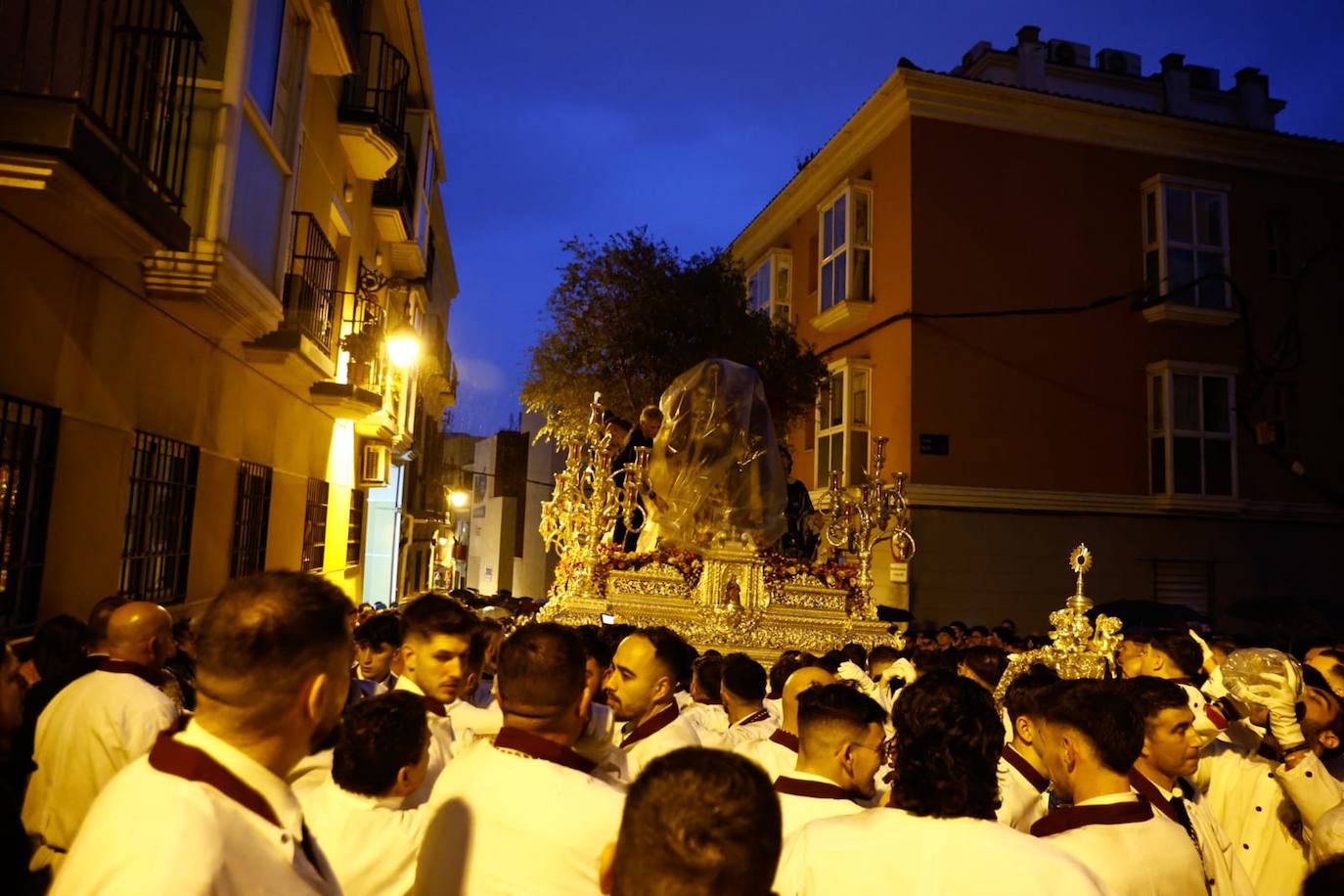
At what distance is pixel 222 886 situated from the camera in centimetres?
164

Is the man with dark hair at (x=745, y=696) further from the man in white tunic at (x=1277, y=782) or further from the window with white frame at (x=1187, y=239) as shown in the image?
the window with white frame at (x=1187, y=239)

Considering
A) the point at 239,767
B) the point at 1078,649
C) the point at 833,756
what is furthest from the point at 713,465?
the point at 239,767

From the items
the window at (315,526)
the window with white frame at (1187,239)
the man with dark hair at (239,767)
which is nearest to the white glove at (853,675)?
the man with dark hair at (239,767)

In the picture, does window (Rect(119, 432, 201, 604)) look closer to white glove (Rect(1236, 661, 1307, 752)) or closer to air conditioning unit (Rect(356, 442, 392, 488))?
white glove (Rect(1236, 661, 1307, 752))

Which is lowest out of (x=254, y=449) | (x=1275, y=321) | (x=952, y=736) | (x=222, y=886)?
(x=222, y=886)

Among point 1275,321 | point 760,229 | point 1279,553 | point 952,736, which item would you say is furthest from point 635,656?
point 760,229

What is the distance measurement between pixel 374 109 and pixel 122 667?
1179cm

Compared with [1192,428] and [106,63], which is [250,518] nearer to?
[106,63]

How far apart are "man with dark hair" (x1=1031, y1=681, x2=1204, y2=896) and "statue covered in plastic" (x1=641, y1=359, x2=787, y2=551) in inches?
308

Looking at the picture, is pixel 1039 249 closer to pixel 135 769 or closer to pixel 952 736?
pixel 952 736

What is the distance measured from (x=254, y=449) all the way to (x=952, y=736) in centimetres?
920

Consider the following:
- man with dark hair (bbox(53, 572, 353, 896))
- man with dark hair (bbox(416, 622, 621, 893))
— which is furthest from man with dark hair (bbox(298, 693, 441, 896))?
man with dark hair (bbox(53, 572, 353, 896))

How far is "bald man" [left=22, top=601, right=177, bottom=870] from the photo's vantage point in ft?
12.3

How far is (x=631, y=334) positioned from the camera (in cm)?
1650
